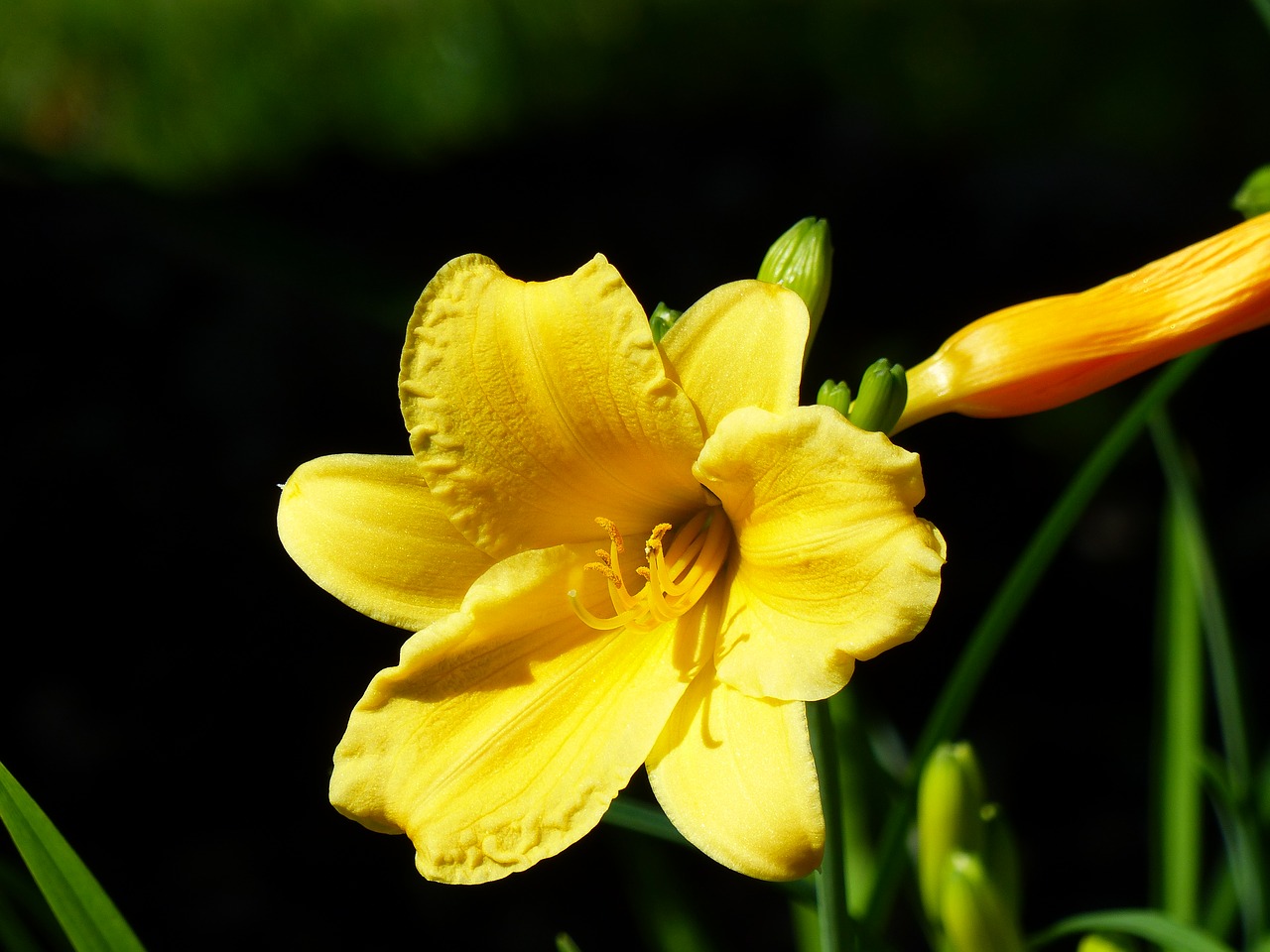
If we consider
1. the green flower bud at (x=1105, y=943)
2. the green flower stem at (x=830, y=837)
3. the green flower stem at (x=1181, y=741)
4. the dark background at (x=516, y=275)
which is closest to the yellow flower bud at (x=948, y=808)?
the green flower bud at (x=1105, y=943)

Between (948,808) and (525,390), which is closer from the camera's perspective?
(525,390)

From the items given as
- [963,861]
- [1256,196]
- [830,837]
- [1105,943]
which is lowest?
[1105,943]

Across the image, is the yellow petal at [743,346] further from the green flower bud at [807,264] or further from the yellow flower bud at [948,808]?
the yellow flower bud at [948,808]

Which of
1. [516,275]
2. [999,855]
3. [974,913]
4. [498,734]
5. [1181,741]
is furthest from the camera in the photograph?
[516,275]

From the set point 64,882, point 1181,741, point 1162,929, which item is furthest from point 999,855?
point 64,882

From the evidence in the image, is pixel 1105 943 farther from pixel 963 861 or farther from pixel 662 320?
pixel 662 320

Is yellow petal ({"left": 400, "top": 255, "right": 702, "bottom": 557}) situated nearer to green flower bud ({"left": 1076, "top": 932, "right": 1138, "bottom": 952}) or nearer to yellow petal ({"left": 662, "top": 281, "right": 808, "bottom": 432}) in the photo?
yellow petal ({"left": 662, "top": 281, "right": 808, "bottom": 432})

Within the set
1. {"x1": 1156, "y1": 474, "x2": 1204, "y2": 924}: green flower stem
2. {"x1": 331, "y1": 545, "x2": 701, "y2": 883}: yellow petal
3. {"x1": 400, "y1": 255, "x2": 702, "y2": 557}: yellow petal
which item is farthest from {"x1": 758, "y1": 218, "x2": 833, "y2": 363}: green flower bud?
{"x1": 1156, "y1": 474, "x2": 1204, "y2": 924}: green flower stem
